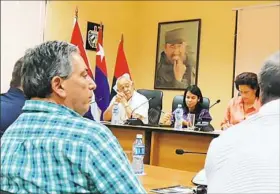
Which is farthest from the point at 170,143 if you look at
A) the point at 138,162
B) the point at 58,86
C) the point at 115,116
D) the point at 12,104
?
the point at 58,86

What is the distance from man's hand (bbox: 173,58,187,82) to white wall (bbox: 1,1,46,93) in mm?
1961

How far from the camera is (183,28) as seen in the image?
6.00 m

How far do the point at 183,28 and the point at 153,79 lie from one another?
902mm

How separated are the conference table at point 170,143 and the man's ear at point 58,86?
2208mm

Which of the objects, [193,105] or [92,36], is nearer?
[193,105]

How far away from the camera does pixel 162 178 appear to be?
2070 millimetres

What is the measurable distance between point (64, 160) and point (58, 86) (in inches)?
9.7

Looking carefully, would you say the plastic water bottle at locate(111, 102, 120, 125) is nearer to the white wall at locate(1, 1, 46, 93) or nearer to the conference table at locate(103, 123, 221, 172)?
the conference table at locate(103, 123, 221, 172)

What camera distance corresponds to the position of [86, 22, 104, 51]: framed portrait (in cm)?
575

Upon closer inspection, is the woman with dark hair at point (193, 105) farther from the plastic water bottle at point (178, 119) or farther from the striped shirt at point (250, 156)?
the striped shirt at point (250, 156)

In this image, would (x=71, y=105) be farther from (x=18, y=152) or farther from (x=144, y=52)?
(x=144, y=52)

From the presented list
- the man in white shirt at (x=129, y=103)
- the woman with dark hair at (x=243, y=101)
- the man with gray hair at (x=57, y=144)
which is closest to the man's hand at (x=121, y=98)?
the man in white shirt at (x=129, y=103)

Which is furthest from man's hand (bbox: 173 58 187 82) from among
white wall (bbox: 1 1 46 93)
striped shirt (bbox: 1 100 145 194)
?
striped shirt (bbox: 1 100 145 194)

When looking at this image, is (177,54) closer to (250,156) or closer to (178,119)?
(178,119)
